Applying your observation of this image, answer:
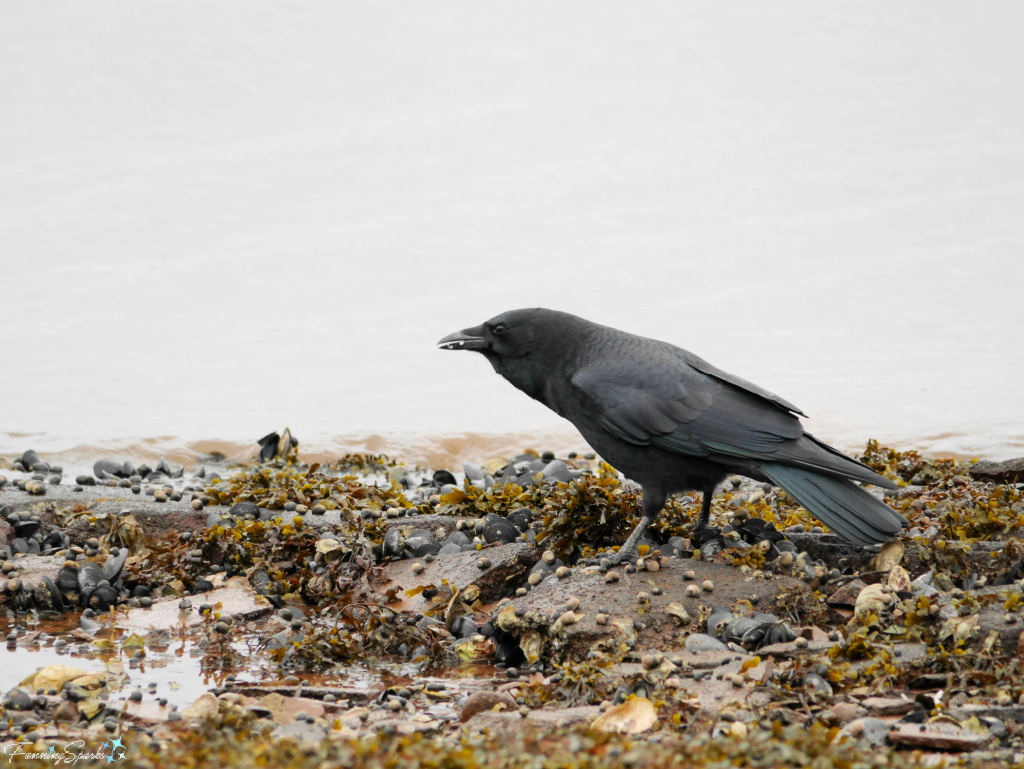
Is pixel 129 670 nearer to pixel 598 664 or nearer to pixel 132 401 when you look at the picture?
pixel 598 664

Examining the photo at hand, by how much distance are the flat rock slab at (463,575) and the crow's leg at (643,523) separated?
21.0 inches

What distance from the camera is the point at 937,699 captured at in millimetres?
3658

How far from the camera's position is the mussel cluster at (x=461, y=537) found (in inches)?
220

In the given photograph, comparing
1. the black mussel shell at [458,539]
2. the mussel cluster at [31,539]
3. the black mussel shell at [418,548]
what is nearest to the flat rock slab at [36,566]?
the mussel cluster at [31,539]

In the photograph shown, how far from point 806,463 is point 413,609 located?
6.86 ft

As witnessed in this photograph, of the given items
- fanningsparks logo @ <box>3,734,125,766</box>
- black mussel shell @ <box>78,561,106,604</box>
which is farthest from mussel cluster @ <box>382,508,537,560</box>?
fanningsparks logo @ <box>3,734,125,766</box>

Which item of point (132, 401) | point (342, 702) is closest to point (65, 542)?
point (342, 702)

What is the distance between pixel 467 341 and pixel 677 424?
132 centimetres

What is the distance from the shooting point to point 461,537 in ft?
18.8

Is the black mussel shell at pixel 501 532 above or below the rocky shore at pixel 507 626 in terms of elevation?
above

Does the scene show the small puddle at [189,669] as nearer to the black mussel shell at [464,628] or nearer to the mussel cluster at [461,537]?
the black mussel shell at [464,628]

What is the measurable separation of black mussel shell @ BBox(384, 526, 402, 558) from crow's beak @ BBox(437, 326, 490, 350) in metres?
1.11

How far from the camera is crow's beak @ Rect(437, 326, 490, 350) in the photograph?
18.4 feet

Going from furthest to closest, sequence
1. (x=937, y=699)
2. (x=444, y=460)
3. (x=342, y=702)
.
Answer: (x=444, y=460), (x=342, y=702), (x=937, y=699)
